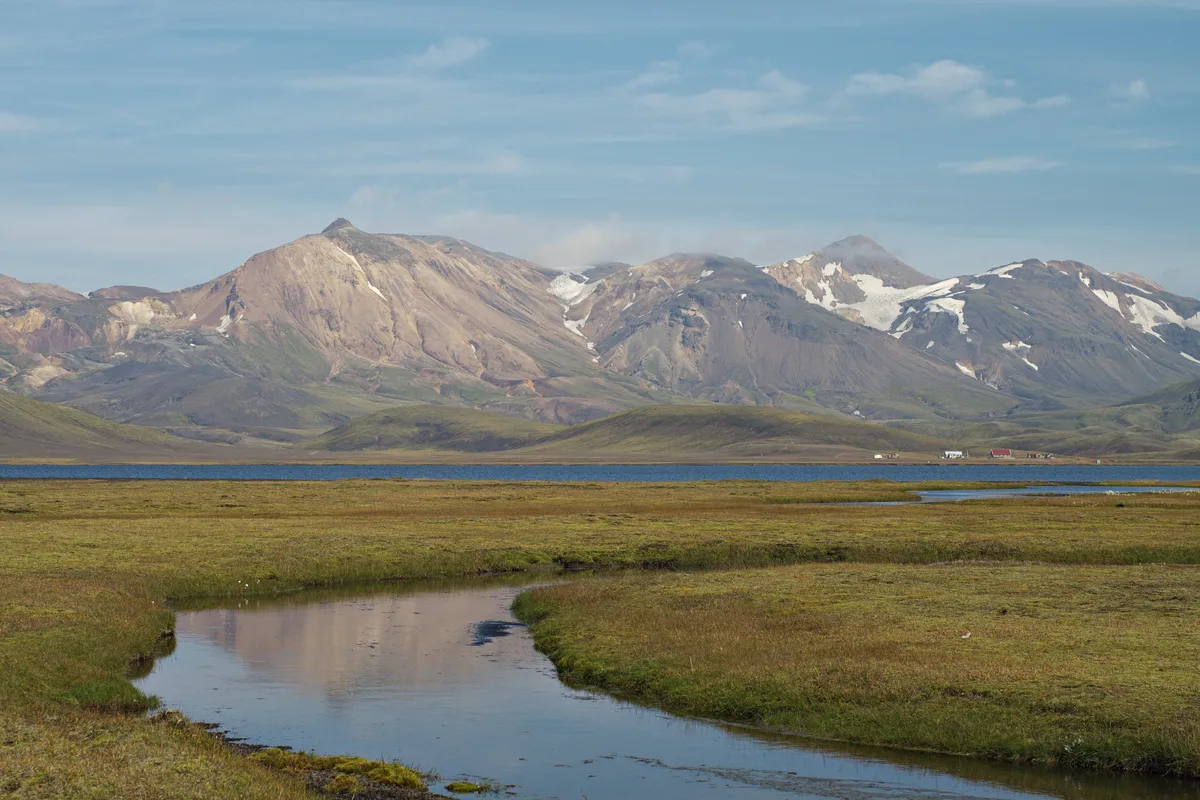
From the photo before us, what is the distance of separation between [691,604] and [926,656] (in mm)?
16919

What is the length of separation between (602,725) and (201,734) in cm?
1180

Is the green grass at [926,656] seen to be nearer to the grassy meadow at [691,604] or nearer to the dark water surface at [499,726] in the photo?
the grassy meadow at [691,604]

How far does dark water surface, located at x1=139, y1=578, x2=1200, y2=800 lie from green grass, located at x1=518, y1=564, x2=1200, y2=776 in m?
0.96

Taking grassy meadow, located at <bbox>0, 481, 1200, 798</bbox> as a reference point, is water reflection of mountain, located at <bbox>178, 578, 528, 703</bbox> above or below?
below

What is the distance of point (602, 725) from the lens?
37281 millimetres

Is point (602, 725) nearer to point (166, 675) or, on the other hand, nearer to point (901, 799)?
point (901, 799)

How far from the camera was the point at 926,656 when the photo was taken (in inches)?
1553

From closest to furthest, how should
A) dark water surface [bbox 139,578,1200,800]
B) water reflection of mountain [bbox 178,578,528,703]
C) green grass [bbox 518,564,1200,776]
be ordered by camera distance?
dark water surface [bbox 139,578,1200,800] → green grass [bbox 518,564,1200,776] → water reflection of mountain [bbox 178,578,528,703]

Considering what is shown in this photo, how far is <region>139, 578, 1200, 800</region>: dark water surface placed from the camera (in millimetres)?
30312

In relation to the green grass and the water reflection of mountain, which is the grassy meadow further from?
the water reflection of mountain

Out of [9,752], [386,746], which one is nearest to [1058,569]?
[386,746]

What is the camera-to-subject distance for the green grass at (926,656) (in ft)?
105

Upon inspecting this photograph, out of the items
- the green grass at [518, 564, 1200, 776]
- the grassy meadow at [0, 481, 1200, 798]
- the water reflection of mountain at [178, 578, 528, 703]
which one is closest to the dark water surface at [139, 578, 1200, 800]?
the water reflection of mountain at [178, 578, 528, 703]

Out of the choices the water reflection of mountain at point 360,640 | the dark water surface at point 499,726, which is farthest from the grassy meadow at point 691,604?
the water reflection of mountain at point 360,640
